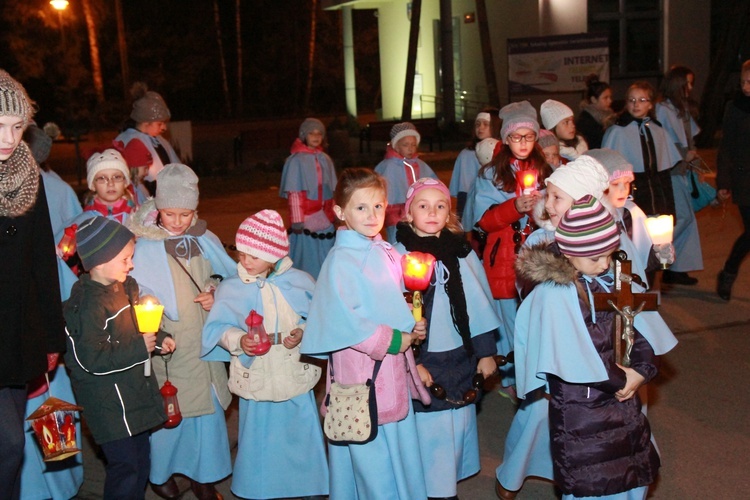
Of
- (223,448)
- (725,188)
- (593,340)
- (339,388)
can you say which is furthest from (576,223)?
(725,188)

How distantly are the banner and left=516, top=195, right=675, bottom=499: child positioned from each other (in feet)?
68.1

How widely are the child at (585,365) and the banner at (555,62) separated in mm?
20745

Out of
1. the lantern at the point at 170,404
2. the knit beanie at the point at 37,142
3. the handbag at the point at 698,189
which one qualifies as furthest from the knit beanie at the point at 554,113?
the lantern at the point at 170,404

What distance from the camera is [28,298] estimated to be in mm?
3916

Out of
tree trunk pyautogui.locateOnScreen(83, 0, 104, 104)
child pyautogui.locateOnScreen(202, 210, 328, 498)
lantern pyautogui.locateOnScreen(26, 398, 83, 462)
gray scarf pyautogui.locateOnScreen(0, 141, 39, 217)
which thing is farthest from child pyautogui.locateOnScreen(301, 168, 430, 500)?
tree trunk pyautogui.locateOnScreen(83, 0, 104, 104)

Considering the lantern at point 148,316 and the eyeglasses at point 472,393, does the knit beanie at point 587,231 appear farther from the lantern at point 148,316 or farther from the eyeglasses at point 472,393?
the lantern at point 148,316

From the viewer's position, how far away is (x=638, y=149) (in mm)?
8555

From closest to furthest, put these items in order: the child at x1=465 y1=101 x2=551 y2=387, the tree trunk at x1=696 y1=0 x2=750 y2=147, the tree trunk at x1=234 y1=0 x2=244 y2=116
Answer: the child at x1=465 y1=101 x2=551 y2=387 < the tree trunk at x1=696 y1=0 x2=750 y2=147 < the tree trunk at x1=234 y1=0 x2=244 y2=116

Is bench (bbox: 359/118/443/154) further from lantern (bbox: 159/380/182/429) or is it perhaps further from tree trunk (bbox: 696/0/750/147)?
lantern (bbox: 159/380/182/429)

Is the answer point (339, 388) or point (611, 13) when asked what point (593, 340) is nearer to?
point (339, 388)

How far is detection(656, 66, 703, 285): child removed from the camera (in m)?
9.19

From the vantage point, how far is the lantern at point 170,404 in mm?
4922

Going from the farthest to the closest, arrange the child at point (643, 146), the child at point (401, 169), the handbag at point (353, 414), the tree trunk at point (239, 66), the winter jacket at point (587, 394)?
the tree trunk at point (239, 66) → the child at point (401, 169) → the child at point (643, 146) → the handbag at point (353, 414) → the winter jacket at point (587, 394)

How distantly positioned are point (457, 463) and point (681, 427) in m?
Answer: 1.83
